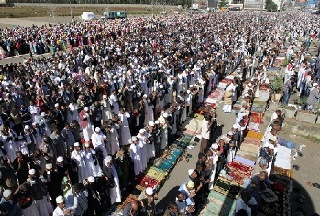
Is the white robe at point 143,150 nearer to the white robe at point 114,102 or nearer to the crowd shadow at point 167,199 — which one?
the crowd shadow at point 167,199

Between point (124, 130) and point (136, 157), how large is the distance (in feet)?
5.82

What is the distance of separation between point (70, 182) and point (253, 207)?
3956 millimetres

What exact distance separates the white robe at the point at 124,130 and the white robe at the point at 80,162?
2129 mm

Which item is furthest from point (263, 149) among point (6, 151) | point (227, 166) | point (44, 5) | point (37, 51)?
point (44, 5)

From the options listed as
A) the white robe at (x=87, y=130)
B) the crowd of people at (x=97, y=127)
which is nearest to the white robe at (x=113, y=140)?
the crowd of people at (x=97, y=127)

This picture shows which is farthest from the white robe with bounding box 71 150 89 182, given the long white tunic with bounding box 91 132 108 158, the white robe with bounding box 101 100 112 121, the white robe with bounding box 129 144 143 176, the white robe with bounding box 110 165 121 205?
the white robe with bounding box 101 100 112 121

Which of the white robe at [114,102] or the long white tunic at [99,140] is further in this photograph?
the white robe at [114,102]

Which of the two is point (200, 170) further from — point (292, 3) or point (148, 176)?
point (292, 3)

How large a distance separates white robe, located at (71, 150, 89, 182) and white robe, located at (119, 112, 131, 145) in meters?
2.13

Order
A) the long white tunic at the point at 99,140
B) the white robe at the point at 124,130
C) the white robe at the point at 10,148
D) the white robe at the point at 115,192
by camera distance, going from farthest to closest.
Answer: the white robe at the point at 124,130 < the long white tunic at the point at 99,140 < the white robe at the point at 10,148 < the white robe at the point at 115,192

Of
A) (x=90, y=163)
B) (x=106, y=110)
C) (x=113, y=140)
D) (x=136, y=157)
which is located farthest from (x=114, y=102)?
(x=90, y=163)

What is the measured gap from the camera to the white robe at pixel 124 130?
8.61 meters

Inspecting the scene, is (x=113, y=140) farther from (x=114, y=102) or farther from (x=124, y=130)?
(x=114, y=102)

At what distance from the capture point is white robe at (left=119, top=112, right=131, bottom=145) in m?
8.61
